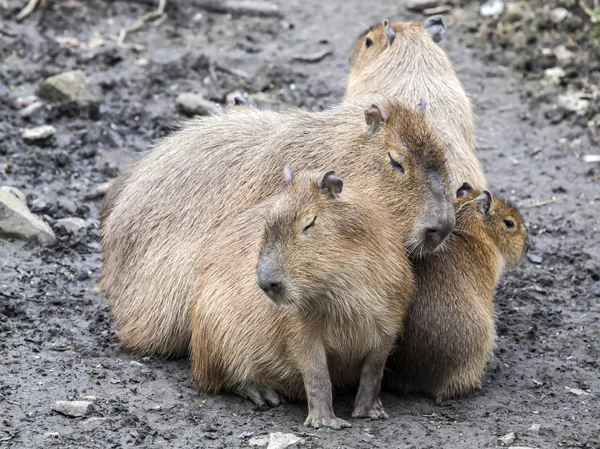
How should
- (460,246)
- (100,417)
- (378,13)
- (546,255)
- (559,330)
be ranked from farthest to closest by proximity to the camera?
(378,13) < (546,255) < (559,330) < (460,246) < (100,417)

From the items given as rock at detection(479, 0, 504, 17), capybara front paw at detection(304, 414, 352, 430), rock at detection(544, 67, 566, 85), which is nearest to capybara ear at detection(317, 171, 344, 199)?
capybara front paw at detection(304, 414, 352, 430)

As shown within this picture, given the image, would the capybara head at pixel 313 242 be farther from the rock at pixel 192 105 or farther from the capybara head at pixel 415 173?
the rock at pixel 192 105

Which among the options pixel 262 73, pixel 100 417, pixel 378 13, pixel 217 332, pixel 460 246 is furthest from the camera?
pixel 378 13

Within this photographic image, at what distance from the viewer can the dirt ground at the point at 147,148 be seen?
4.68 meters

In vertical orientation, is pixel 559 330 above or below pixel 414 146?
below

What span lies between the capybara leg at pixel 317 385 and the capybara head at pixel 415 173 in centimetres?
74

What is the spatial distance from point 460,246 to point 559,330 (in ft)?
3.73

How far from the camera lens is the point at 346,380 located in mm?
5062

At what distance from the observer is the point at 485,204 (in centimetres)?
544

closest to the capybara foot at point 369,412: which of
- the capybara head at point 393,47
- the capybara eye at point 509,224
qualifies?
the capybara eye at point 509,224

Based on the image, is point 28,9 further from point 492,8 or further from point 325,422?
point 325,422

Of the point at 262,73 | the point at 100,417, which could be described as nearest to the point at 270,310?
the point at 100,417

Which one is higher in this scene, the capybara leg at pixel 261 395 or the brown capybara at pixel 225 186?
the brown capybara at pixel 225 186

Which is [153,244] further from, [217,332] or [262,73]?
[262,73]
